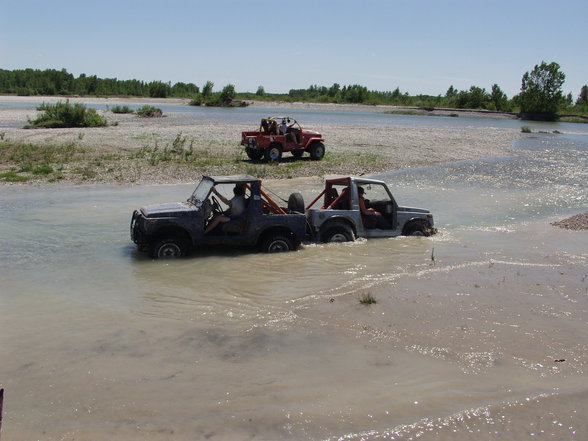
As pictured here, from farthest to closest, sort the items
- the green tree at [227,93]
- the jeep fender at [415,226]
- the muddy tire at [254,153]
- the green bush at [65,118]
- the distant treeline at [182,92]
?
the distant treeline at [182,92], the green tree at [227,93], the green bush at [65,118], the muddy tire at [254,153], the jeep fender at [415,226]

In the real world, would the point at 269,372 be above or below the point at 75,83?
below

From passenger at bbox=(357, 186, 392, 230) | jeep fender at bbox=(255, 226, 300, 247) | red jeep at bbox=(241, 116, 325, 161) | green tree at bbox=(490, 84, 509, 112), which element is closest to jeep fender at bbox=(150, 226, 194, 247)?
jeep fender at bbox=(255, 226, 300, 247)

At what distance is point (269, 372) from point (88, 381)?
188 centimetres

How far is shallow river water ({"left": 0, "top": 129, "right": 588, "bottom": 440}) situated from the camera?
570 centimetres

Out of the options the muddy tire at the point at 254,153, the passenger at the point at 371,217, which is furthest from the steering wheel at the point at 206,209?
the muddy tire at the point at 254,153

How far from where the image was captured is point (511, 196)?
22016 millimetres

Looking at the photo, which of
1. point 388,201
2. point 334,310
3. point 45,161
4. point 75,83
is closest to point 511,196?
point 388,201

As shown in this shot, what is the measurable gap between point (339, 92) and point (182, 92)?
109ft

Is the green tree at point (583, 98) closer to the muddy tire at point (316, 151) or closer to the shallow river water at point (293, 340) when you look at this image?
the muddy tire at point (316, 151)

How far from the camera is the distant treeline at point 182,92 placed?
10194 cm

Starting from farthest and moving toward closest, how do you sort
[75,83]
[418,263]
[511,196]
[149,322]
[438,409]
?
[75,83] < [511,196] < [418,263] < [149,322] < [438,409]

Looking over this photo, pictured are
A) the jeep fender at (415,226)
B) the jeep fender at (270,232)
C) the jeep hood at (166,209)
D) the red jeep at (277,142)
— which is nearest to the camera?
the jeep hood at (166,209)

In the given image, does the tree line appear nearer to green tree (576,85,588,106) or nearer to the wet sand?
green tree (576,85,588,106)

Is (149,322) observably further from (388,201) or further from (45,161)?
(45,161)
